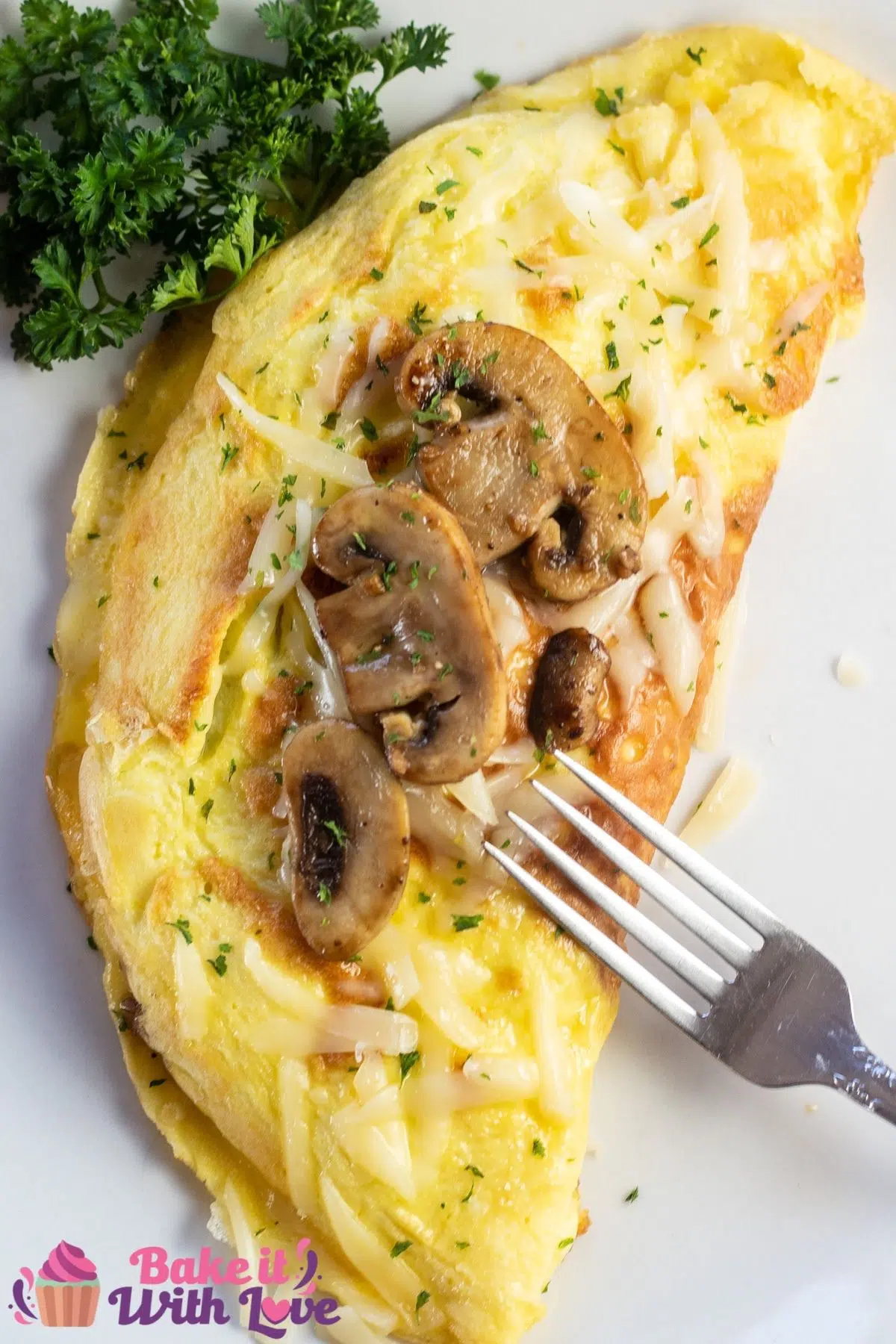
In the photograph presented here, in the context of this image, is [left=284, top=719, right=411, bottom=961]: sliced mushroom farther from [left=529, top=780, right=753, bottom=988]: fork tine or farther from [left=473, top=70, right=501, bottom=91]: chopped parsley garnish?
[left=473, top=70, right=501, bottom=91]: chopped parsley garnish

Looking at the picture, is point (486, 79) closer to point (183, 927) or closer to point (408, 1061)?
point (183, 927)

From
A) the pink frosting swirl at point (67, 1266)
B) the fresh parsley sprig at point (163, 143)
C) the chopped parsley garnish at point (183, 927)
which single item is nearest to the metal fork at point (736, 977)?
the chopped parsley garnish at point (183, 927)

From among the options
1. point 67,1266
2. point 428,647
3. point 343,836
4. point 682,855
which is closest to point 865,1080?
point 682,855

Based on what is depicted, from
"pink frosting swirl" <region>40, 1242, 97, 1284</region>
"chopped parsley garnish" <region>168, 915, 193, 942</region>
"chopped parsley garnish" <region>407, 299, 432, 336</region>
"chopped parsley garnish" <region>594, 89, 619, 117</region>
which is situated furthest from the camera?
"chopped parsley garnish" <region>594, 89, 619, 117</region>

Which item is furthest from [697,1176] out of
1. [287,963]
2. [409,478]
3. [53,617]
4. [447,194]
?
[447,194]

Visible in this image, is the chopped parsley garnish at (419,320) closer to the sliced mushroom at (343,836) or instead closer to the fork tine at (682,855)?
the sliced mushroom at (343,836)

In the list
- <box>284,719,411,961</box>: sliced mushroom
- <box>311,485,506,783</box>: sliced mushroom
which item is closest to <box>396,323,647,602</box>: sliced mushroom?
<box>311,485,506,783</box>: sliced mushroom
